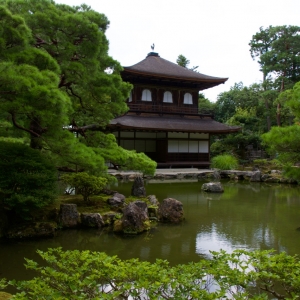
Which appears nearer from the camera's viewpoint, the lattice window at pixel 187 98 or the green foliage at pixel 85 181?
the green foliage at pixel 85 181

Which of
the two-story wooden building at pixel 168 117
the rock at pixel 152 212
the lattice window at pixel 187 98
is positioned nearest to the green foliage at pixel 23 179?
the rock at pixel 152 212

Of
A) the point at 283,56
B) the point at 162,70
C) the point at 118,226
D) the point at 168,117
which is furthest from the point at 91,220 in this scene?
the point at 283,56

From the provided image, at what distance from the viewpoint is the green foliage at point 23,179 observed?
6.71 m

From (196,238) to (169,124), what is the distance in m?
14.5

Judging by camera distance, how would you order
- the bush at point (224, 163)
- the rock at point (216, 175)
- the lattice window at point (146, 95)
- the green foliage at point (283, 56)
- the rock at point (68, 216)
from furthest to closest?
1. the green foliage at point (283, 56)
2. the lattice window at point (146, 95)
3. the bush at point (224, 163)
4. the rock at point (216, 175)
5. the rock at point (68, 216)

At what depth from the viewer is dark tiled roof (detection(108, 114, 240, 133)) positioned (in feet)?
65.4

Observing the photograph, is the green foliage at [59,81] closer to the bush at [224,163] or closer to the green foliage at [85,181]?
the green foliage at [85,181]

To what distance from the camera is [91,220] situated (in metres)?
8.07

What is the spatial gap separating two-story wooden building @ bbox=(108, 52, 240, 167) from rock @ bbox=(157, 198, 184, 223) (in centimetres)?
1169

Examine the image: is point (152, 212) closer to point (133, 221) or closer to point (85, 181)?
point (133, 221)

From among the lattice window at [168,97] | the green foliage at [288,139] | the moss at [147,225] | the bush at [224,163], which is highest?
the lattice window at [168,97]

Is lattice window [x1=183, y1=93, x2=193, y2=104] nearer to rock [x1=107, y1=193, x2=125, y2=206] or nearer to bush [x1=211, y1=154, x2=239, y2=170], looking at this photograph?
bush [x1=211, y1=154, x2=239, y2=170]

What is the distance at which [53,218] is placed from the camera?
7957 mm

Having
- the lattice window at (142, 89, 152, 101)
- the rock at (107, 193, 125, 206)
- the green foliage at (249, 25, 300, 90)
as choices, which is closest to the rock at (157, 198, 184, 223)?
the rock at (107, 193, 125, 206)
